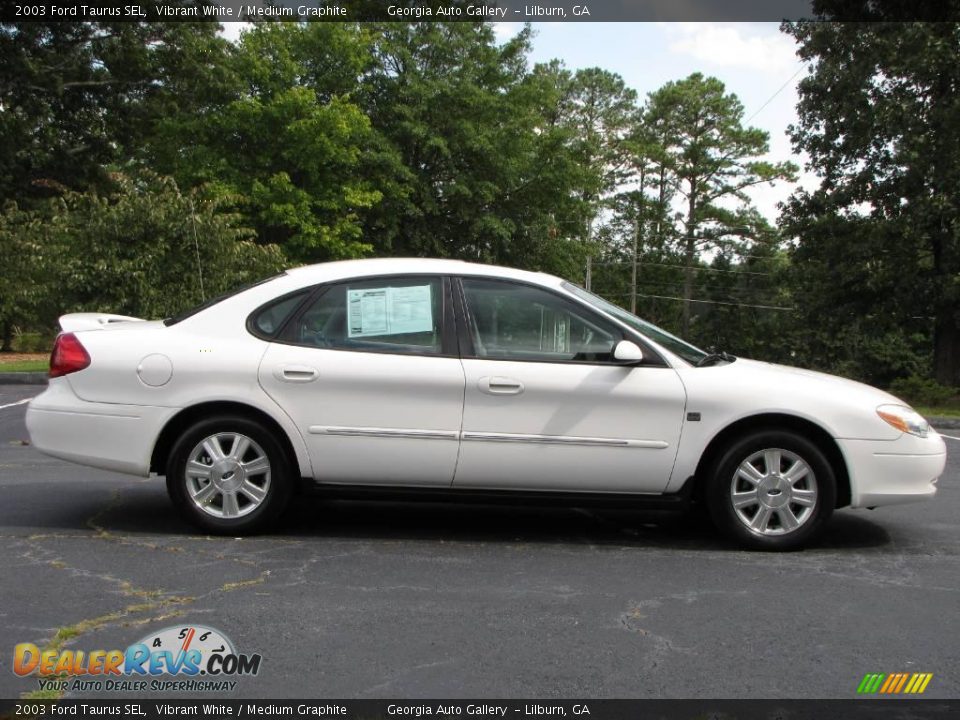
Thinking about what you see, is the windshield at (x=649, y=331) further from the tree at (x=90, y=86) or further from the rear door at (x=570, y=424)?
the tree at (x=90, y=86)

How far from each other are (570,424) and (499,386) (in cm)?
44

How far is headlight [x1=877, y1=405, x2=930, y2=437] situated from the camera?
215 inches

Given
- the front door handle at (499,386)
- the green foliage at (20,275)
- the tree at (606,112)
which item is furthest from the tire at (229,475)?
the tree at (606,112)

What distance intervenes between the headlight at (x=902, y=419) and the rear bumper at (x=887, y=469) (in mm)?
46

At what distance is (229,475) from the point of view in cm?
549

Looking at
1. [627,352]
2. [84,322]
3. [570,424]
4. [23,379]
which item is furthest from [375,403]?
[23,379]

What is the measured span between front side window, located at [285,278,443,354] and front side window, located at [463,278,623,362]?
23cm

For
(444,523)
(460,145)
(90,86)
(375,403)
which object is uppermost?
(90,86)

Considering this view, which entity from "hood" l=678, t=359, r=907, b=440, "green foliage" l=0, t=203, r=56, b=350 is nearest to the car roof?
"hood" l=678, t=359, r=907, b=440

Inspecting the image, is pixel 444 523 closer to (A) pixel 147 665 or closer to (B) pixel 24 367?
(A) pixel 147 665

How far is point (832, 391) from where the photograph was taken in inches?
216

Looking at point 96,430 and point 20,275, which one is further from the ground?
point 20,275
